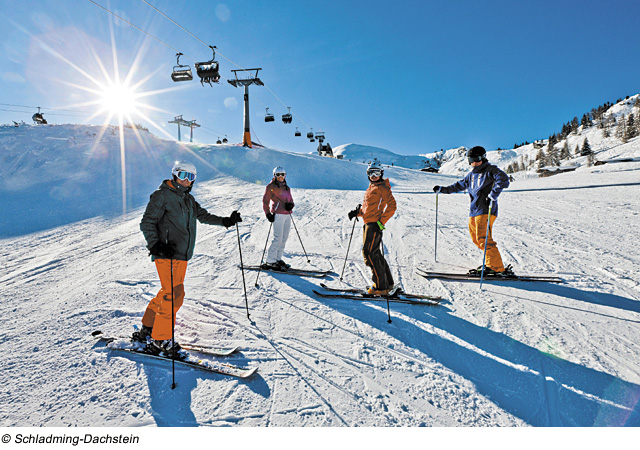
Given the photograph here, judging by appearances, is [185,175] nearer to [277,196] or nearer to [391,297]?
[277,196]

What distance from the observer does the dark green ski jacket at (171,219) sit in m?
2.91

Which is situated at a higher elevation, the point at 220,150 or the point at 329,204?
the point at 220,150

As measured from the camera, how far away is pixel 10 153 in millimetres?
16516

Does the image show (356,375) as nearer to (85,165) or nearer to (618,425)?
(618,425)

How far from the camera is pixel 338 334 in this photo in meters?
3.45

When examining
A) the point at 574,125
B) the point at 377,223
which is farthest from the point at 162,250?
the point at 574,125

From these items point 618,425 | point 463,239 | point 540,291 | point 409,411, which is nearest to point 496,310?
point 540,291

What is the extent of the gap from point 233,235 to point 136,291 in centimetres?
355

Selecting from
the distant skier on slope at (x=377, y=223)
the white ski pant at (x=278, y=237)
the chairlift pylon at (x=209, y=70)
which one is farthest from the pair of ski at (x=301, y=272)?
the chairlift pylon at (x=209, y=70)

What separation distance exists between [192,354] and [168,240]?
1328 millimetres

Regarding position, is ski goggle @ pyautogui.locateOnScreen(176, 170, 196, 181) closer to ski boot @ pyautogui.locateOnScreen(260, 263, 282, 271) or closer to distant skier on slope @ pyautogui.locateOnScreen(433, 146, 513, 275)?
ski boot @ pyautogui.locateOnScreen(260, 263, 282, 271)

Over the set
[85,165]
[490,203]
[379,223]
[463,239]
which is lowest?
[463,239]

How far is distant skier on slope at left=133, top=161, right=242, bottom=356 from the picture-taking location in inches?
115

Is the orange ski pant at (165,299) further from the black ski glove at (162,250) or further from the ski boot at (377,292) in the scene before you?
the ski boot at (377,292)
